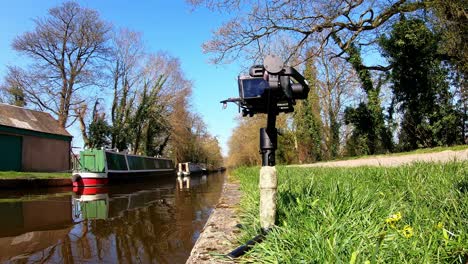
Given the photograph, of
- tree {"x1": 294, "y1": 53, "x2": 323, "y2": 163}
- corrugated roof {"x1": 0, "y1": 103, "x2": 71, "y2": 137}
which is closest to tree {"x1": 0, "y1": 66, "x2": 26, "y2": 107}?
corrugated roof {"x1": 0, "y1": 103, "x2": 71, "y2": 137}

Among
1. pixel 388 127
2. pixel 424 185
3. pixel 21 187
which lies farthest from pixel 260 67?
pixel 388 127

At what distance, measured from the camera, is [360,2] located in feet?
41.2

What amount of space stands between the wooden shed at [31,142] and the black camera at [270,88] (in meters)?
20.6

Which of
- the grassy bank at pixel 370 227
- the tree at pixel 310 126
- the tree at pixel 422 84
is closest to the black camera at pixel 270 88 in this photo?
the grassy bank at pixel 370 227

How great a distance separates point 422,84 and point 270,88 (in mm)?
15995

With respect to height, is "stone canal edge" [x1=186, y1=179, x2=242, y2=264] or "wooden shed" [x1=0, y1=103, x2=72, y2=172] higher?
"wooden shed" [x1=0, y1=103, x2=72, y2=172]

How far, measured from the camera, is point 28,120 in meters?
23.1

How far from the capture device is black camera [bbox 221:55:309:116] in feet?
9.33

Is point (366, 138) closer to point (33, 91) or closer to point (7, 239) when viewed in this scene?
point (7, 239)

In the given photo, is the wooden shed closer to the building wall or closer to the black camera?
the building wall

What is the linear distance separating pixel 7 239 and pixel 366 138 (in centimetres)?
1798

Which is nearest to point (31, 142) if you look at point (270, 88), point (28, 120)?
point (28, 120)

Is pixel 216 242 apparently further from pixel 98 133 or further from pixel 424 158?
pixel 98 133

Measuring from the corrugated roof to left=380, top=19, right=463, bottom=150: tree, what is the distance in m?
20.4
